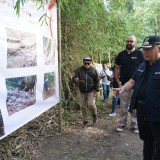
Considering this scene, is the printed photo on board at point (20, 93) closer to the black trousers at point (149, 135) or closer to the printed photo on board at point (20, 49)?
the printed photo on board at point (20, 49)

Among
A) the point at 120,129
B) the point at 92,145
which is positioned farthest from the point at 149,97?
the point at 120,129

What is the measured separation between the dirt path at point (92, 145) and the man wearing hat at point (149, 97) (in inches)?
43.0

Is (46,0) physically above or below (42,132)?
above

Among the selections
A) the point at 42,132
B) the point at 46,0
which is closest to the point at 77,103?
the point at 42,132

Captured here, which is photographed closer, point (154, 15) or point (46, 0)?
point (46, 0)

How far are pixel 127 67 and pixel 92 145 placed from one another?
68.6 inches

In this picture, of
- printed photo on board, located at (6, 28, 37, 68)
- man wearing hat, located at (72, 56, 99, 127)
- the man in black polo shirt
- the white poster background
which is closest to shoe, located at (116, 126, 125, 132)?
the man in black polo shirt

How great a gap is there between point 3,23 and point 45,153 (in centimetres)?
227

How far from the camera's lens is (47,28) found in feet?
15.5

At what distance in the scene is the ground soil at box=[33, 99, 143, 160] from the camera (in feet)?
14.8

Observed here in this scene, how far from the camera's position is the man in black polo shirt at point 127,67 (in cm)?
566

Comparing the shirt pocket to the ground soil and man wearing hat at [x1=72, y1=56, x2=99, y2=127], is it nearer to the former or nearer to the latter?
the ground soil

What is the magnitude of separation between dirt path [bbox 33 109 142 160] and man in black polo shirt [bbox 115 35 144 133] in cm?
28

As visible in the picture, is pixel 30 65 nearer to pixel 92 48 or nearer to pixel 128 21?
pixel 92 48
